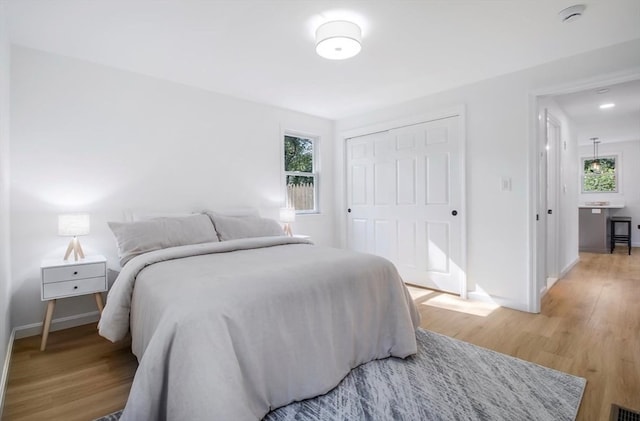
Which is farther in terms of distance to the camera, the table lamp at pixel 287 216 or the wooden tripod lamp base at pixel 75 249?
the table lamp at pixel 287 216

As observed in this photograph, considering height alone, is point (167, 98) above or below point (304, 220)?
above

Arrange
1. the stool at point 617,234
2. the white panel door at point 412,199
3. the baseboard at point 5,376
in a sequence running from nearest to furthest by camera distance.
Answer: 1. the baseboard at point 5,376
2. the white panel door at point 412,199
3. the stool at point 617,234

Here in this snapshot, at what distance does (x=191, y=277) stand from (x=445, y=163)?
294cm

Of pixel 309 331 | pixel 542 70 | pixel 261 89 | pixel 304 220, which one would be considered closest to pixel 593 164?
pixel 542 70

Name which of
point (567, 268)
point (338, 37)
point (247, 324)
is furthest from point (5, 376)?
point (567, 268)

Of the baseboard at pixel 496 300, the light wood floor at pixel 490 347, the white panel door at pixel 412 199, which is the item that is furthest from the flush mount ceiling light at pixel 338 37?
the baseboard at pixel 496 300

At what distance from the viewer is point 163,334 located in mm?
1319

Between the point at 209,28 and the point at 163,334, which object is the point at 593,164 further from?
the point at 163,334

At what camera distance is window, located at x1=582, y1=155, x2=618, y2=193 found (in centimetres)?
689

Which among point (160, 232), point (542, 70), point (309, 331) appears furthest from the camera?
point (542, 70)

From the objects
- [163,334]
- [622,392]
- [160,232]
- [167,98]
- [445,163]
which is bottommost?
[622,392]

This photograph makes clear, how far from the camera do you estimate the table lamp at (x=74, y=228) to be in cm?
242

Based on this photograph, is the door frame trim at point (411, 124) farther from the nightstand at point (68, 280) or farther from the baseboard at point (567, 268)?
the nightstand at point (68, 280)

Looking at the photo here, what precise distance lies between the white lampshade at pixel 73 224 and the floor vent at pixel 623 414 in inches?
138
